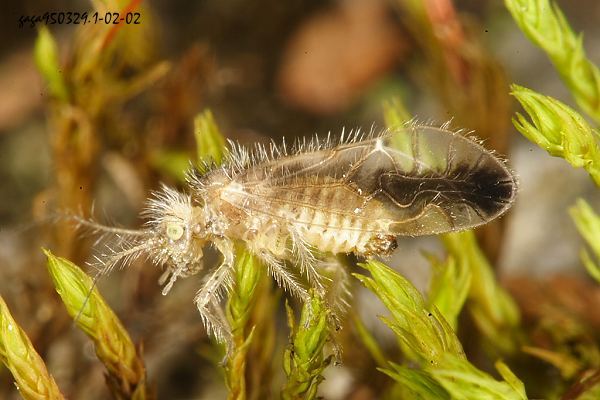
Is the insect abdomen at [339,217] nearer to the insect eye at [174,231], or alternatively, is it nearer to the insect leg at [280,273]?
the insect leg at [280,273]

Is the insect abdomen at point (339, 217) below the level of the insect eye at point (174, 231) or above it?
below

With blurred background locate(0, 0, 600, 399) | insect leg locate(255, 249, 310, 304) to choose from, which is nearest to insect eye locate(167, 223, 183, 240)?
insect leg locate(255, 249, 310, 304)

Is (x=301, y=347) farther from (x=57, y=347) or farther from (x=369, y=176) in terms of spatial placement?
(x=57, y=347)

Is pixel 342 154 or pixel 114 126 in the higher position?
pixel 114 126

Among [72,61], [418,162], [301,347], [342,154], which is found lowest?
[301,347]

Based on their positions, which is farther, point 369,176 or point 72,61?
point 72,61

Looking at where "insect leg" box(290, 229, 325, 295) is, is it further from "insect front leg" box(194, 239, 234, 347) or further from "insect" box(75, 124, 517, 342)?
"insect front leg" box(194, 239, 234, 347)

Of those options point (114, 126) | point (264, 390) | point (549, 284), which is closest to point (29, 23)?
point (114, 126)

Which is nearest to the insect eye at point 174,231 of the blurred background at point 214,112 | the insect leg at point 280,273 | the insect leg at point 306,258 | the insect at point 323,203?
the insect at point 323,203
